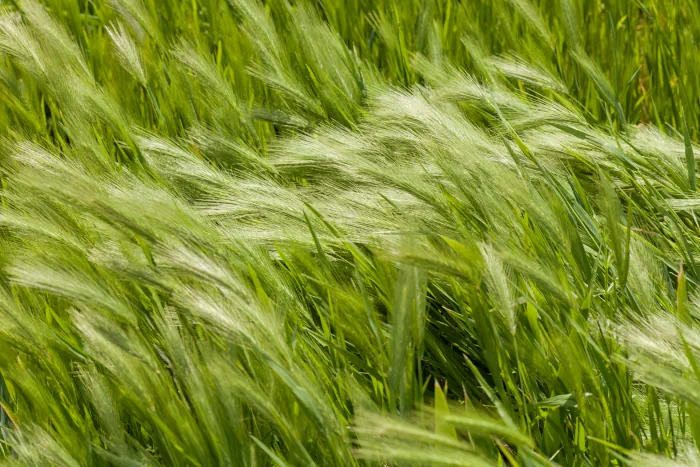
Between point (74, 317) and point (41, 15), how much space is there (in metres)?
1.03

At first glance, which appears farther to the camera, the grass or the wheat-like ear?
the wheat-like ear

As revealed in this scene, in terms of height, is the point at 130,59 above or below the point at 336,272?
above

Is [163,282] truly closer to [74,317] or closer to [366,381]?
[74,317]

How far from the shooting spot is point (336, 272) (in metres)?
1.51

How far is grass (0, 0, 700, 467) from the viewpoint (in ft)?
3.54

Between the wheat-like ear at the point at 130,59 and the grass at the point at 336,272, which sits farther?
the wheat-like ear at the point at 130,59

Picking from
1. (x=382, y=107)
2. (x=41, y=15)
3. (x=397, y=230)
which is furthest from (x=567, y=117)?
(x=41, y=15)

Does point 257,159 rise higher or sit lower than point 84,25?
lower

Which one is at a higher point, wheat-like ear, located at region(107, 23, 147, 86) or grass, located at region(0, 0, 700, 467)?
wheat-like ear, located at region(107, 23, 147, 86)

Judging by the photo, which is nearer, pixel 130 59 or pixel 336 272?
pixel 336 272

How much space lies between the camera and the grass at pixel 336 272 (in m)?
1.08

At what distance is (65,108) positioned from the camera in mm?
1733

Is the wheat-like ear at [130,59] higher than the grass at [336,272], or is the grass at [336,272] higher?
the wheat-like ear at [130,59]

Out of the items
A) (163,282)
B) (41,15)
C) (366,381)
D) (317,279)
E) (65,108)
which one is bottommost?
(366,381)
